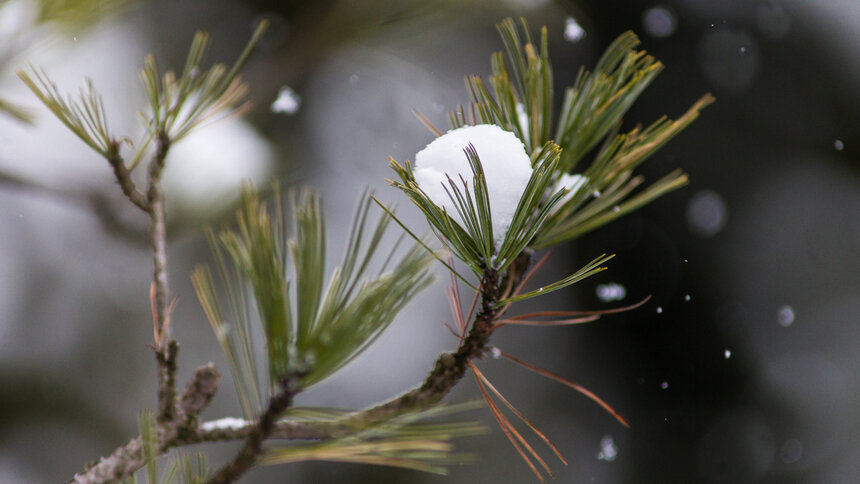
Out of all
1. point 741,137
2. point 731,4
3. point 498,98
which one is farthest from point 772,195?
point 498,98

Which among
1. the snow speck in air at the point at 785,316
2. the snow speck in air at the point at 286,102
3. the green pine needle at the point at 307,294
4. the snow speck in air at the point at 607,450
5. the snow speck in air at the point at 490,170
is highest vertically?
the snow speck in air at the point at 286,102

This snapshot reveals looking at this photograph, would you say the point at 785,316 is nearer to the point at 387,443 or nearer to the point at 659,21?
the point at 659,21

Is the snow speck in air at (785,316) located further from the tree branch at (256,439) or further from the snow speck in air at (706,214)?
the tree branch at (256,439)

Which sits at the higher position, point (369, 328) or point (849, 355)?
point (369, 328)

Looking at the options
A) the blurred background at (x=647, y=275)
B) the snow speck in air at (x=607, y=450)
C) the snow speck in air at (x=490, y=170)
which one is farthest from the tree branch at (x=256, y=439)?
the snow speck in air at (x=607, y=450)

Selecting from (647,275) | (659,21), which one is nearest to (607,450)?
(647,275)

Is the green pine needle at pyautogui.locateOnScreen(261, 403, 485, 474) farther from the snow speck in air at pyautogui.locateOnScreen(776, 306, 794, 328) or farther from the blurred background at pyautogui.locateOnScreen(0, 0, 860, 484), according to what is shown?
the snow speck in air at pyautogui.locateOnScreen(776, 306, 794, 328)

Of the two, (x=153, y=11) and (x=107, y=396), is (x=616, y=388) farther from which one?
(x=153, y=11)
